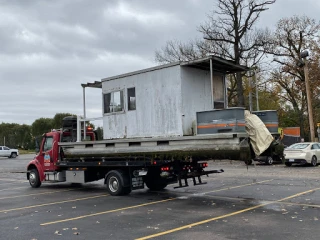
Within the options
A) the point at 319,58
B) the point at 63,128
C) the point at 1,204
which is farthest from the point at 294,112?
the point at 1,204

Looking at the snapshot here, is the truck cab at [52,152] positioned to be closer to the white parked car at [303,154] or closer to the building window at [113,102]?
the building window at [113,102]

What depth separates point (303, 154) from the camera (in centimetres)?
2312

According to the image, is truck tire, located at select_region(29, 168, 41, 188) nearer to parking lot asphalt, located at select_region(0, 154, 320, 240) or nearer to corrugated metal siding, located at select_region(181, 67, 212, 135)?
parking lot asphalt, located at select_region(0, 154, 320, 240)

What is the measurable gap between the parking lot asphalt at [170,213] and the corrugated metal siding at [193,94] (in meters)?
2.27

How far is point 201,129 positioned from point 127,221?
3132 mm

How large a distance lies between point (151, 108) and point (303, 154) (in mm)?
14572

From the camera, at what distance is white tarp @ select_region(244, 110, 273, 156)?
32.0 ft

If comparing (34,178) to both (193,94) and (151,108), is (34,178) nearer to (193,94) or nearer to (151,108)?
(151,108)

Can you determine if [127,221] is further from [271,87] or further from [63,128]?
[271,87]

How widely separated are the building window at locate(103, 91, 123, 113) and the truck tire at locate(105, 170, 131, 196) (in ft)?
6.98

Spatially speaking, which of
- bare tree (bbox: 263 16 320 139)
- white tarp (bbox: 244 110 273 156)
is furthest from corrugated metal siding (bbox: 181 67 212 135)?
bare tree (bbox: 263 16 320 139)

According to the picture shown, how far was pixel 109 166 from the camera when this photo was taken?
12.4 meters

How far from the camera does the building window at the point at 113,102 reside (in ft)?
42.0

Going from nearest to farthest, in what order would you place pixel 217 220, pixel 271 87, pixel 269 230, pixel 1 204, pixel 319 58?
pixel 269 230 → pixel 217 220 → pixel 1 204 → pixel 319 58 → pixel 271 87
